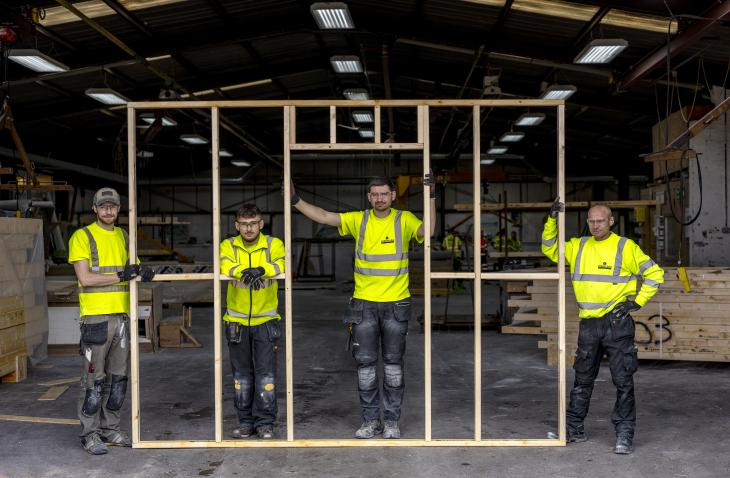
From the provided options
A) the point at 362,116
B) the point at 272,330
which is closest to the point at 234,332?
the point at 272,330

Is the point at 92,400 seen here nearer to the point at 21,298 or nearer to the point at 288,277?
the point at 288,277

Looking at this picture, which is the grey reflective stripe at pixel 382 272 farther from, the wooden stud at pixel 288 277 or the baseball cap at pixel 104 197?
the baseball cap at pixel 104 197

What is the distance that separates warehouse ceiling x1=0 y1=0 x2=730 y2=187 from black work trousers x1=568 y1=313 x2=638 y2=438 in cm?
382

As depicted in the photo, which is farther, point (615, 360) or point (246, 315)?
point (246, 315)

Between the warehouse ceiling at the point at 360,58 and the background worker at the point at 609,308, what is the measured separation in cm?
337

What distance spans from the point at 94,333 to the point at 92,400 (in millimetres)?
539

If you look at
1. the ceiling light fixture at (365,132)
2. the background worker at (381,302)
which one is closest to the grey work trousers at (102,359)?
the background worker at (381,302)

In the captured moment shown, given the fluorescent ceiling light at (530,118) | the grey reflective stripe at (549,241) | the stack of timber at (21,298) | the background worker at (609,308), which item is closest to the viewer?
the background worker at (609,308)

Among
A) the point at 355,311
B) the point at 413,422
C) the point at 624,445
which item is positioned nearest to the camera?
the point at 624,445

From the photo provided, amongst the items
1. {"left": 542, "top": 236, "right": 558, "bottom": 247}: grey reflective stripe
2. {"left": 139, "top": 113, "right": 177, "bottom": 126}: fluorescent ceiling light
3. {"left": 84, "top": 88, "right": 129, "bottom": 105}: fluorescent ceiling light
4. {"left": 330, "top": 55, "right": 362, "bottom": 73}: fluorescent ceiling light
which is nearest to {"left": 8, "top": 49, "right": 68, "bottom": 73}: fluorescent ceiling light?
{"left": 84, "top": 88, "right": 129, "bottom": 105}: fluorescent ceiling light

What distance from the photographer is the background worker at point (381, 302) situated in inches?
233

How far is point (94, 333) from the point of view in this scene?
5633 millimetres

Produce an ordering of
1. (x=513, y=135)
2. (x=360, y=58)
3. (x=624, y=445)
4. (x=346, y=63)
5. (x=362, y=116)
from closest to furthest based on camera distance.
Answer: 1. (x=624, y=445)
2. (x=346, y=63)
3. (x=360, y=58)
4. (x=362, y=116)
5. (x=513, y=135)

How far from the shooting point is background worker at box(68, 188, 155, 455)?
18.5ft
